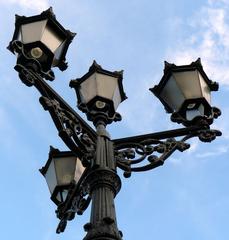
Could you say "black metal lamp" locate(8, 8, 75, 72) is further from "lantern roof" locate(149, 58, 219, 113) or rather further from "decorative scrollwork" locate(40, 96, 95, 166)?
"lantern roof" locate(149, 58, 219, 113)

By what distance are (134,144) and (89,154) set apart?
592 mm

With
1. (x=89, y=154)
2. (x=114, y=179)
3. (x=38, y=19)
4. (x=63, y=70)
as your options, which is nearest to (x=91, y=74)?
(x=63, y=70)

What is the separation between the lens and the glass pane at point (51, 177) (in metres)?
6.49

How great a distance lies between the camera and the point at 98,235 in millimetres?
4195

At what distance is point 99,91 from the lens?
608 cm

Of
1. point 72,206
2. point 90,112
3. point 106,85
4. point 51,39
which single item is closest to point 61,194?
point 72,206

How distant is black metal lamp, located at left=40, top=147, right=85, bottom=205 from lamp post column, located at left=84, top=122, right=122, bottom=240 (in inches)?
37.9

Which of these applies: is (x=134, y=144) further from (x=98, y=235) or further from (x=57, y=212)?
(x=98, y=235)

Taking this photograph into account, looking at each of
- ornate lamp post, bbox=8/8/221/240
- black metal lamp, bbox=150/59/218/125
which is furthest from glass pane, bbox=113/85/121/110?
black metal lamp, bbox=150/59/218/125

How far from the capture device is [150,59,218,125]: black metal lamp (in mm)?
6320

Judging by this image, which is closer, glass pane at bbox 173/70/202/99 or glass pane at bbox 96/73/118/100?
glass pane at bbox 96/73/118/100

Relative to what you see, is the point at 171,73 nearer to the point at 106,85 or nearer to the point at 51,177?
the point at 106,85

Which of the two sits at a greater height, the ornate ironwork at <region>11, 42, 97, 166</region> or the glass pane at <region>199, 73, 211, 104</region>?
the glass pane at <region>199, 73, 211, 104</region>

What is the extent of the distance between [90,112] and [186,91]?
105cm
